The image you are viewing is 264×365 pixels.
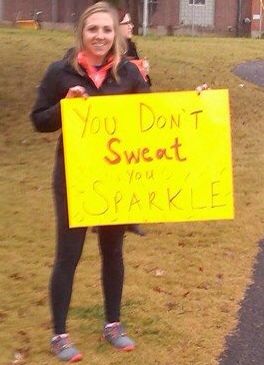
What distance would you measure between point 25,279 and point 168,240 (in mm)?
1517

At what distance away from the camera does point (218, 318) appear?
582 cm

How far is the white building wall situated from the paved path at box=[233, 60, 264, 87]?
2030cm

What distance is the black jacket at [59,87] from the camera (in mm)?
4805

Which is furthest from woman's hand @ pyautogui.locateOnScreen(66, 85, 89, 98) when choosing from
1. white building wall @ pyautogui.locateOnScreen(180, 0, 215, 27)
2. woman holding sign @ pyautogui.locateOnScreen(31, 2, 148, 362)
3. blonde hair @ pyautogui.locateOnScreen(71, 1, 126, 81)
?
white building wall @ pyautogui.locateOnScreen(180, 0, 215, 27)

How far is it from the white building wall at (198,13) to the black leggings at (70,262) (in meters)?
37.0

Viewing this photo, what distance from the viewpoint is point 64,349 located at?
510cm

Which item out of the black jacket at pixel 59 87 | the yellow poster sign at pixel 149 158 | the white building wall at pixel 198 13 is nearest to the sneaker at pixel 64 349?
the yellow poster sign at pixel 149 158

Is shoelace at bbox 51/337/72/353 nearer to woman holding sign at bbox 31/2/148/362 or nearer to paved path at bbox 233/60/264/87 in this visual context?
woman holding sign at bbox 31/2/148/362

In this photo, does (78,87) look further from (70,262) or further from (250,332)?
(250,332)

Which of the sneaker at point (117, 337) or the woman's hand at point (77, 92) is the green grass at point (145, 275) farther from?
the woman's hand at point (77, 92)

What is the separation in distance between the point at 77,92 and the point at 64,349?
1.39m

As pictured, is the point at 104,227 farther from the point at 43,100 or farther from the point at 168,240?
the point at 168,240

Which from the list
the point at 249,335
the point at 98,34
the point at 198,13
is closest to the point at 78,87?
the point at 98,34

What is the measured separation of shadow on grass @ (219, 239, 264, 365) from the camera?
17.1 ft
